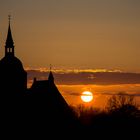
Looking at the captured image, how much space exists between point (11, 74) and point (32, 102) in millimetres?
7003

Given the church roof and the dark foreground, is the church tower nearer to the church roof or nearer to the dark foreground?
the church roof

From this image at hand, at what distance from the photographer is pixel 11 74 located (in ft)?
335

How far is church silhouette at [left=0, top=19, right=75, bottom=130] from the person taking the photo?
9462 cm

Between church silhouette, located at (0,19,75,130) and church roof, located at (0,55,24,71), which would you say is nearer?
church silhouette, located at (0,19,75,130)

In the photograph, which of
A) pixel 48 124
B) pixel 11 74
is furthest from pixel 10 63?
pixel 48 124

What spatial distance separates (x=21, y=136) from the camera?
89438mm

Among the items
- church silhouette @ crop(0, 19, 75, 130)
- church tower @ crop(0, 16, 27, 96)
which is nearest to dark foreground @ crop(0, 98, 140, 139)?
church silhouette @ crop(0, 19, 75, 130)

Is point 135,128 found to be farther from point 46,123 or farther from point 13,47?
point 13,47

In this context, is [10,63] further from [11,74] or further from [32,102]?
[32,102]

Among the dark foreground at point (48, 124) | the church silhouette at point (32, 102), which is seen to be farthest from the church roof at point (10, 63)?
the dark foreground at point (48, 124)

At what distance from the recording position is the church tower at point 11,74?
9944 centimetres

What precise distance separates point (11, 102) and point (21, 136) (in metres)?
11.5

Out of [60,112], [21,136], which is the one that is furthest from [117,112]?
[21,136]

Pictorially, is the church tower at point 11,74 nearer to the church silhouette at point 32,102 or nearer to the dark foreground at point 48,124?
the church silhouette at point 32,102
